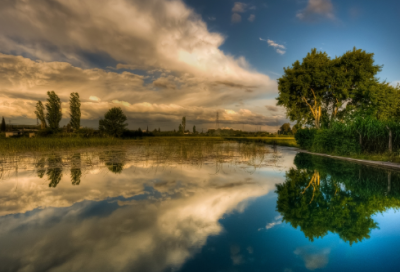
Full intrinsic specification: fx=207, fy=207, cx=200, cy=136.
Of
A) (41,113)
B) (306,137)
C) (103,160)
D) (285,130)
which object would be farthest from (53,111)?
(285,130)

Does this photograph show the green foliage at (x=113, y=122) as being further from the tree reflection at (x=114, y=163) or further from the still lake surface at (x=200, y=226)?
the still lake surface at (x=200, y=226)

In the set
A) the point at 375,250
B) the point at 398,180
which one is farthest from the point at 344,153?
the point at 375,250

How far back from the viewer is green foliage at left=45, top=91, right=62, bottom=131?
140 feet

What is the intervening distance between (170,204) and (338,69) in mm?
27724

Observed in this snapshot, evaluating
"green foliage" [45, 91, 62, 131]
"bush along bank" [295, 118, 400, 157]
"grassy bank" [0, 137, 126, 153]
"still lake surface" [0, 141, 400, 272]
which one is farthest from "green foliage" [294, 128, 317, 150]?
"green foliage" [45, 91, 62, 131]

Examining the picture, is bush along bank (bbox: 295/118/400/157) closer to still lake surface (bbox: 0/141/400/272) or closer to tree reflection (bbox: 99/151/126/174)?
still lake surface (bbox: 0/141/400/272)

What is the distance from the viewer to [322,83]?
25.3 m

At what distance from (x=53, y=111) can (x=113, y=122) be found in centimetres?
1599

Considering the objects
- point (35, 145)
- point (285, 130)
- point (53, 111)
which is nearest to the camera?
point (35, 145)

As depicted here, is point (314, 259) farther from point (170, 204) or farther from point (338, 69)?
point (338, 69)

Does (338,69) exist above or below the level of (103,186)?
above

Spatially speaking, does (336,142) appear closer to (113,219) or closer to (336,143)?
(336,143)

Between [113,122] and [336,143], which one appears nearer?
[336,143]

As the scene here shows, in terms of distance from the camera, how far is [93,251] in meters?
3.48
